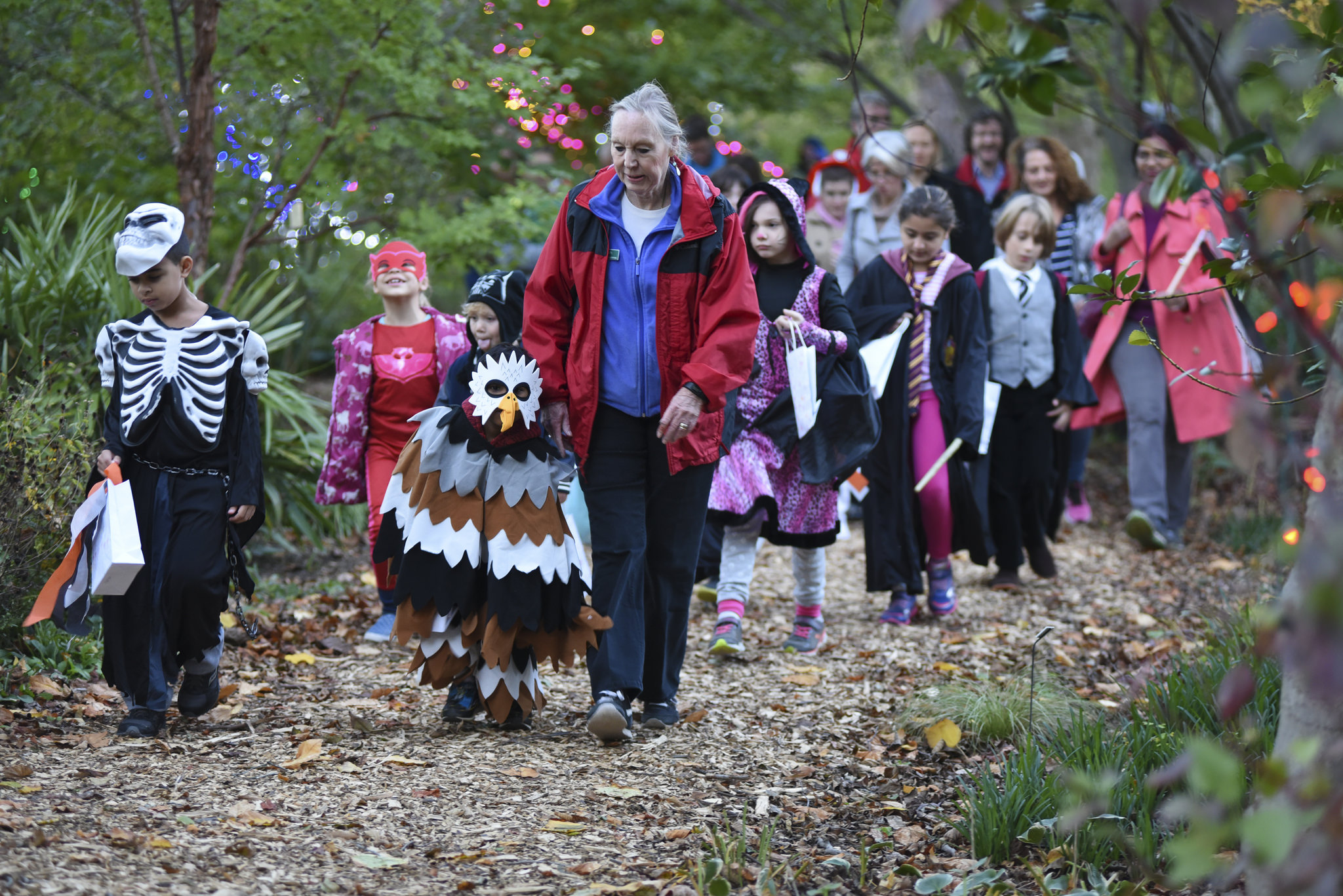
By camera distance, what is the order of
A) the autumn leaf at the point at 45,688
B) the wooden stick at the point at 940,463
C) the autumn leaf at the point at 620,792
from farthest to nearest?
the wooden stick at the point at 940,463, the autumn leaf at the point at 45,688, the autumn leaf at the point at 620,792

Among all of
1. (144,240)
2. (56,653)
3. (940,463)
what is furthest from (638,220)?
(56,653)

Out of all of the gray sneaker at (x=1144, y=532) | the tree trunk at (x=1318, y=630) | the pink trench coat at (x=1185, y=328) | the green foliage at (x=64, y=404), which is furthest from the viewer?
Result: the gray sneaker at (x=1144, y=532)

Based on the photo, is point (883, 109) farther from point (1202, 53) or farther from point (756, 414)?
point (756, 414)

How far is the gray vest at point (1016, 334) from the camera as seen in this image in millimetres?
7062

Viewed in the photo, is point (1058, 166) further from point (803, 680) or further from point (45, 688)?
point (45, 688)

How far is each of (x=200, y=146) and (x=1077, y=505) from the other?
6573 mm

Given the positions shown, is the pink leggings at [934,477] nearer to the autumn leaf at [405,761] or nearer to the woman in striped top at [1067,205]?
the woman in striped top at [1067,205]

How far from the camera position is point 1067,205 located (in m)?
8.47

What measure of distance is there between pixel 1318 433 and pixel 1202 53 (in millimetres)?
7477

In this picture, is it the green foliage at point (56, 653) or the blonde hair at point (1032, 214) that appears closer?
the green foliage at point (56, 653)

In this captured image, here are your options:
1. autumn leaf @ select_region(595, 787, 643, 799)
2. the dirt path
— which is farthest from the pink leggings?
autumn leaf @ select_region(595, 787, 643, 799)

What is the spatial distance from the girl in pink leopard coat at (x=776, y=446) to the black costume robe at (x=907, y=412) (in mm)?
601

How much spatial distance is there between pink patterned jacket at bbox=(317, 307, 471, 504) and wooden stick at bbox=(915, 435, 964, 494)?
7.61 ft

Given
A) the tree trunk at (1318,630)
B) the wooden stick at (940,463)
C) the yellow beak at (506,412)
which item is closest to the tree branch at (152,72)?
the yellow beak at (506,412)
